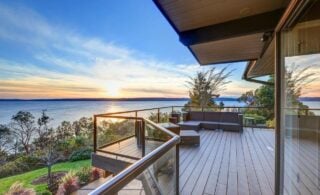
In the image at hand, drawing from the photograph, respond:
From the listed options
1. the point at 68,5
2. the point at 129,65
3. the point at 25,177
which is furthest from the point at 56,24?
the point at 25,177

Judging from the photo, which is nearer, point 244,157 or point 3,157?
point 244,157

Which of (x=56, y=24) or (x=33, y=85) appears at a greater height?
(x=56, y=24)

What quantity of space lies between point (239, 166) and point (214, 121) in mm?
4643

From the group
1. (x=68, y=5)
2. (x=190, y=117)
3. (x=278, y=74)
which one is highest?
(x=68, y=5)

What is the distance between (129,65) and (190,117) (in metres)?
7.16

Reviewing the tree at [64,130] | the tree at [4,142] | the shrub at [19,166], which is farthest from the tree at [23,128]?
the tree at [64,130]

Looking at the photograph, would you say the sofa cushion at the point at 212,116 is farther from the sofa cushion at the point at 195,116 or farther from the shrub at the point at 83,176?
the shrub at the point at 83,176

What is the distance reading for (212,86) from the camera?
42.2 feet

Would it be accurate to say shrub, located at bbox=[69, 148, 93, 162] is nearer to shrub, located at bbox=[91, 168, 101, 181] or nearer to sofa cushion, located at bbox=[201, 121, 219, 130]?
shrub, located at bbox=[91, 168, 101, 181]

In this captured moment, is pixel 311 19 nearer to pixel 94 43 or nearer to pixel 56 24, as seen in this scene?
pixel 56 24

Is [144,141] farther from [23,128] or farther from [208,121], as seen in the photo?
[23,128]

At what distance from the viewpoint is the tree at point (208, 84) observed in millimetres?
12750

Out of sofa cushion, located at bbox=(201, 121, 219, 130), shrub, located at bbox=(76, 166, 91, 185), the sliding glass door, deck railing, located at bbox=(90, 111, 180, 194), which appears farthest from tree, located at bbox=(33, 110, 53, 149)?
the sliding glass door

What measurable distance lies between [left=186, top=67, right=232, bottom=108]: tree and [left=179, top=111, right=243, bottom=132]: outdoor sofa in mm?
4114
